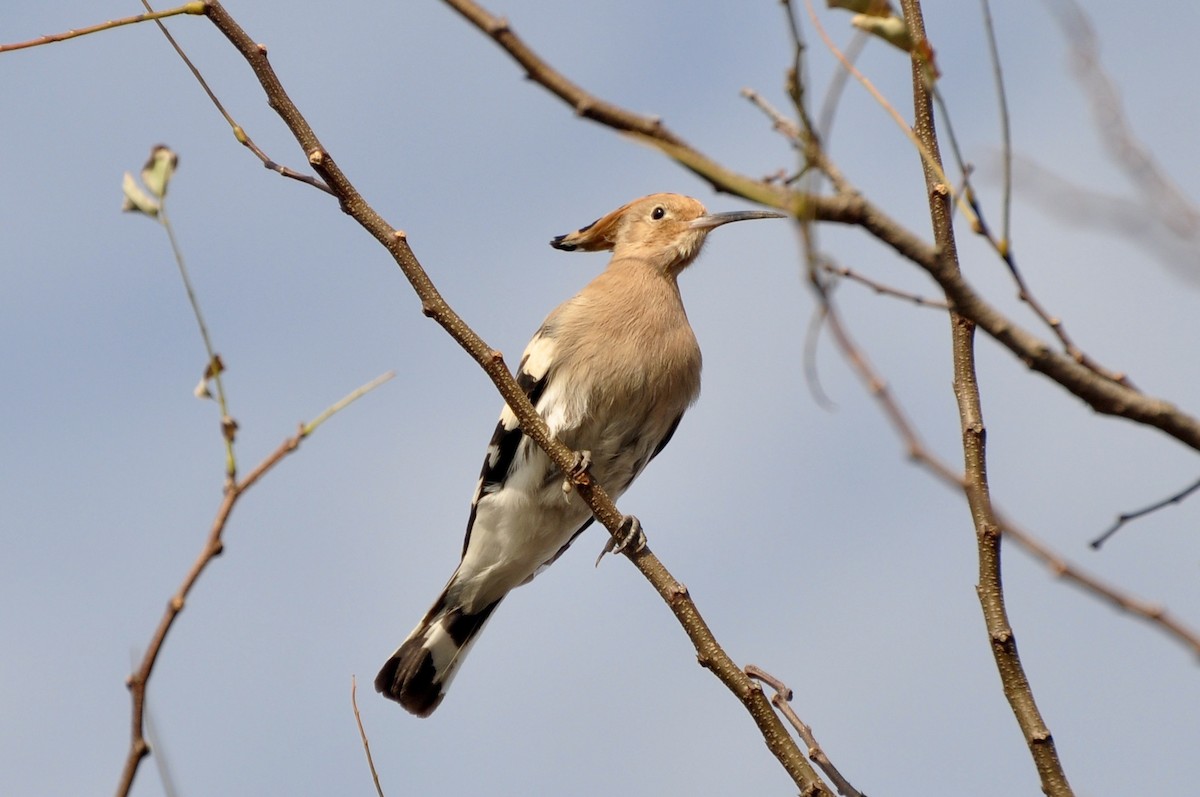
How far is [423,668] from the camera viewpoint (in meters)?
4.45

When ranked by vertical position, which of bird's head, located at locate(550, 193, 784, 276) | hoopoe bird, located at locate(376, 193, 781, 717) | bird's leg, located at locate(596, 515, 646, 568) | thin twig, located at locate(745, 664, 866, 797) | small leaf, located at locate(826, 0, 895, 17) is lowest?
thin twig, located at locate(745, 664, 866, 797)

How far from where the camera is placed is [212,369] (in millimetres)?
1337

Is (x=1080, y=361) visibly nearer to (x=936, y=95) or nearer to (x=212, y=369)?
(x=936, y=95)

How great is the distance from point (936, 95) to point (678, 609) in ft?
4.79

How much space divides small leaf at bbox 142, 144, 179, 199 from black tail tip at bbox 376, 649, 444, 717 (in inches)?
128

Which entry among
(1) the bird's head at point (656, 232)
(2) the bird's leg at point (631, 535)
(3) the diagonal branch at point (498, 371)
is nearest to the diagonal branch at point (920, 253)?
(3) the diagonal branch at point (498, 371)

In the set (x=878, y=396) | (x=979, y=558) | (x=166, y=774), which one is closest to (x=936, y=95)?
(x=878, y=396)

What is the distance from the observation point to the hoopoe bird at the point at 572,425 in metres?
4.09

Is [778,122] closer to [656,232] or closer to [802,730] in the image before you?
[802,730]

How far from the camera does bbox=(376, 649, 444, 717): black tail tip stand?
14.5ft

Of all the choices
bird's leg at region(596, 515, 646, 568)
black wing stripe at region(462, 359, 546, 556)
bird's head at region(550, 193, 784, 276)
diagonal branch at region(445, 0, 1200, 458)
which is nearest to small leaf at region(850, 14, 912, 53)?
diagonal branch at region(445, 0, 1200, 458)

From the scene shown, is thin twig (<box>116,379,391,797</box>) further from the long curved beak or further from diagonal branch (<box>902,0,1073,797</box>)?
the long curved beak

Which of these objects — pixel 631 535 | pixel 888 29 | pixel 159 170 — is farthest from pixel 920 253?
pixel 631 535

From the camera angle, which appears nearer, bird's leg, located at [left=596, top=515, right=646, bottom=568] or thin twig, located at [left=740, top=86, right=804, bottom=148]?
thin twig, located at [left=740, top=86, right=804, bottom=148]
